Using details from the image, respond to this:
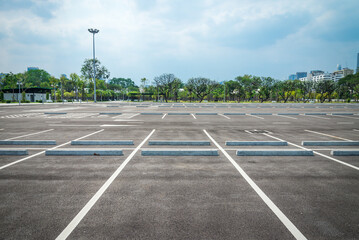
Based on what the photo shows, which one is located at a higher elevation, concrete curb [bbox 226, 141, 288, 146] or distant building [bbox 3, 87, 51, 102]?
distant building [bbox 3, 87, 51, 102]

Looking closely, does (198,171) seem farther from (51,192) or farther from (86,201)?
(51,192)

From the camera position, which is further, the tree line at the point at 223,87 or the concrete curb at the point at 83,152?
the tree line at the point at 223,87

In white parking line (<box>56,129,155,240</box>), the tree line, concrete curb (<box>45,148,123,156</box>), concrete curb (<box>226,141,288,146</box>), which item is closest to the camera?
white parking line (<box>56,129,155,240</box>)

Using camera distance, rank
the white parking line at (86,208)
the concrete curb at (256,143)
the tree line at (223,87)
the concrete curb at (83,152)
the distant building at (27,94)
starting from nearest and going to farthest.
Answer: the white parking line at (86,208) → the concrete curb at (83,152) → the concrete curb at (256,143) → the distant building at (27,94) → the tree line at (223,87)

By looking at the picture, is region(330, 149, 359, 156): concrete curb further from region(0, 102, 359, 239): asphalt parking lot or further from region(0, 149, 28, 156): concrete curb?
region(0, 149, 28, 156): concrete curb

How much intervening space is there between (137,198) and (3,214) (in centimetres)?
Result: 220

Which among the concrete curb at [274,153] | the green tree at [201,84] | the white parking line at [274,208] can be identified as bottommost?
the white parking line at [274,208]

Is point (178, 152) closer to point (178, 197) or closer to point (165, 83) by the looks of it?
point (178, 197)

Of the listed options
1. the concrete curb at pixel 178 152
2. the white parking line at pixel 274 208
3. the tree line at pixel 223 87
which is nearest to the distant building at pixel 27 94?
the tree line at pixel 223 87

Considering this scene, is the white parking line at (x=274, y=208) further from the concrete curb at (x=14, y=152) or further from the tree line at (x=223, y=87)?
the tree line at (x=223, y=87)

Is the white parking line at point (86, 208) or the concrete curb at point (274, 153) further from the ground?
the concrete curb at point (274, 153)

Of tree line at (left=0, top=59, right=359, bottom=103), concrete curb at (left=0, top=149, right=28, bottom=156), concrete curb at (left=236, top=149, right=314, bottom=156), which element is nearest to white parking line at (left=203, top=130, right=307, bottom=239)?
concrete curb at (left=236, top=149, right=314, bottom=156)

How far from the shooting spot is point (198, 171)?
200 inches

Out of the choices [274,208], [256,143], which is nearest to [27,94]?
[256,143]
